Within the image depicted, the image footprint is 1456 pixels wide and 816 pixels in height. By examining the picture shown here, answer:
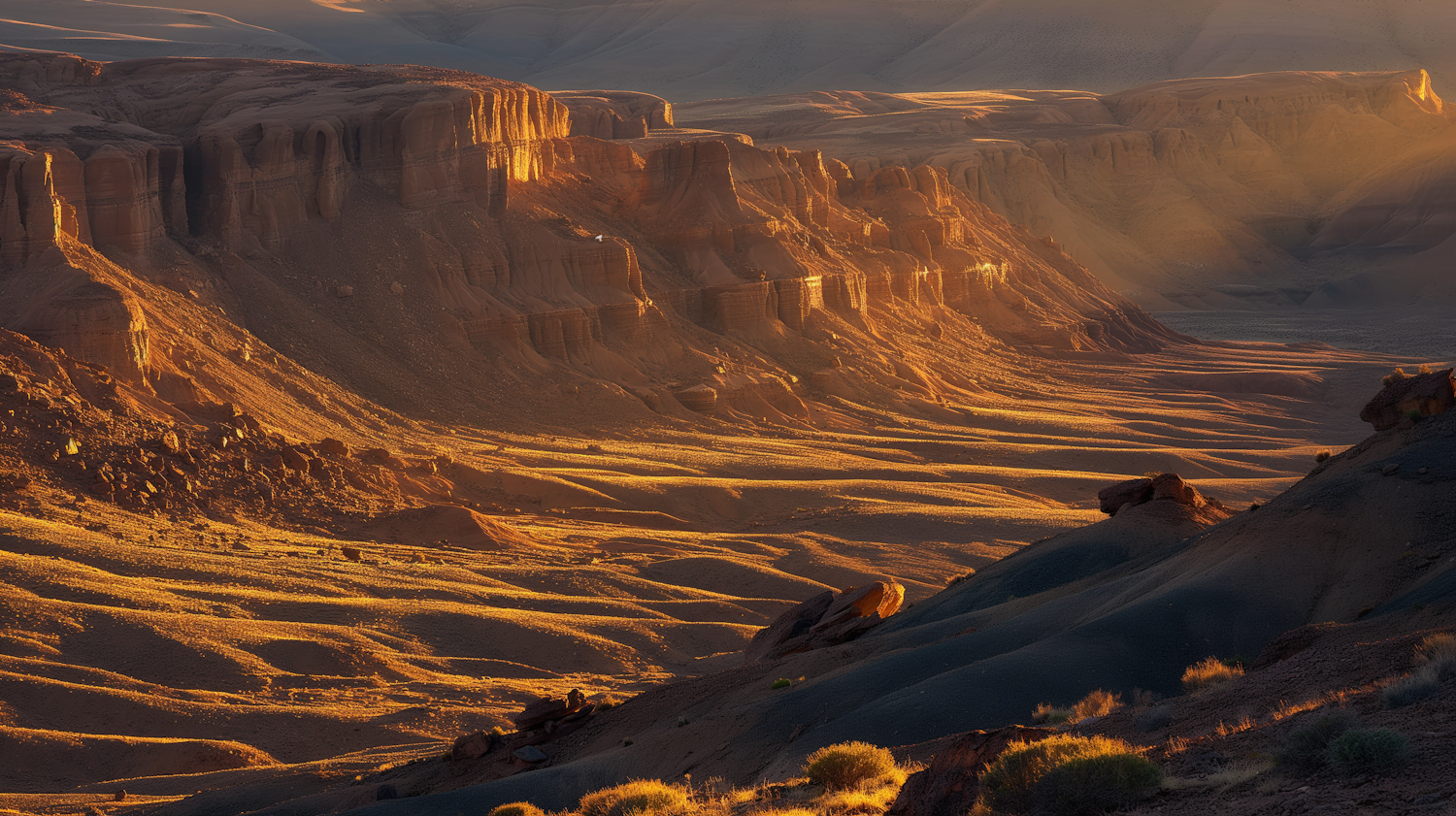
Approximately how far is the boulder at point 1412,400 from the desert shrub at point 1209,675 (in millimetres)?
8068

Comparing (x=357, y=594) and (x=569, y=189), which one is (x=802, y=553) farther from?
(x=569, y=189)

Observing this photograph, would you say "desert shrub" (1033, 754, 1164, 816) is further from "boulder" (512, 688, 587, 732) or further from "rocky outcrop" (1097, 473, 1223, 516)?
"rocky outcrop" (1097, 473, 1223, 516)

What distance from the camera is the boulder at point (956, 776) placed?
36.7ft

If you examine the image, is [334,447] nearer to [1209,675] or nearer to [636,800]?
[636,800]

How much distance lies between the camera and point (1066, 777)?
10453mm

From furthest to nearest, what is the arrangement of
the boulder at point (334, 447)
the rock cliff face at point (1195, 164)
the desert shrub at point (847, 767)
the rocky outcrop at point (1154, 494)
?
1. the rock cliff face at point (1195, 164)
2. the boulder at point (334, 447)
3. the rocky outcrop at point (1154, 494)
4. the desert shrub at point (847, 767)

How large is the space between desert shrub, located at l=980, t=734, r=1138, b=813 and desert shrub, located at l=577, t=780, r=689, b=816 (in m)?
3.66

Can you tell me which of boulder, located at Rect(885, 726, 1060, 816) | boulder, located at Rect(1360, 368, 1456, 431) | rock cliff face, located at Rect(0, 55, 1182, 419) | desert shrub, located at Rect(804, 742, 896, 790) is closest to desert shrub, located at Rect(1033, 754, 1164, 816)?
boulder, located at Rect(885, 726, 1060, 816)

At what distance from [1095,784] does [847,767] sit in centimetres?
349

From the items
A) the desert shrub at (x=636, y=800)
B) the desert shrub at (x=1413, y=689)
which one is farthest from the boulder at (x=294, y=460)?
the desert shrub at (x=1413, y=689)

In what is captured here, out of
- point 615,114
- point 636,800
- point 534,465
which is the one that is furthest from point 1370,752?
point 615,114

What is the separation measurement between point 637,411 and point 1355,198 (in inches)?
3769

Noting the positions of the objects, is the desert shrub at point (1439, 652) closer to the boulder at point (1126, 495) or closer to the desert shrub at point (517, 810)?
the desert shrub at point (517, 810)

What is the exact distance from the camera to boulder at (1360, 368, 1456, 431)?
72.0 feet
